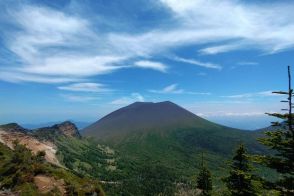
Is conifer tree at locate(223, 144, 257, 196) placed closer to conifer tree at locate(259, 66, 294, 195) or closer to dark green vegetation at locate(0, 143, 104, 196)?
conifer tree at locate(259, 66, 294, 195)

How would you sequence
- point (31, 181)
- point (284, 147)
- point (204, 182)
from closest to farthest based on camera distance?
point (284, 147) → point (31, 181) → point (204, 182)

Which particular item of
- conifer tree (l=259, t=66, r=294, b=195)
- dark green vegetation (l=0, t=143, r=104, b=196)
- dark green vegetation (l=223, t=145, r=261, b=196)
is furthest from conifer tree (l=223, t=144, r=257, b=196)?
dark green vegetation (l=0, t=143, r=104, b=196)

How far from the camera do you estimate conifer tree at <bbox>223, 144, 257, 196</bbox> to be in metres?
36.5

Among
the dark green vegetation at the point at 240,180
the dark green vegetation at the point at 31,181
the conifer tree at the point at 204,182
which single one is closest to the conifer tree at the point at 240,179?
the dark green vegetation at the point at 240,180

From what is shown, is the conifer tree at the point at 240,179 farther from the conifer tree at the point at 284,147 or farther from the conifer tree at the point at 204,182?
the conifer tree at the point at 204,182

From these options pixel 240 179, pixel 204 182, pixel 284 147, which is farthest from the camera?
pixel 204 182

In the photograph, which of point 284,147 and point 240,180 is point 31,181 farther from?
point 284,147

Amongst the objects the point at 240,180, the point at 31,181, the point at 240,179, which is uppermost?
the point at 240,179

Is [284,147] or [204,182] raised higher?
[284,147]

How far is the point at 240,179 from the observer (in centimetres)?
3747

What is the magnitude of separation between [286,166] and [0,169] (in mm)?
42258

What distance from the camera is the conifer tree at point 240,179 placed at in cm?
3652

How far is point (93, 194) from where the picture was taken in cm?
4503

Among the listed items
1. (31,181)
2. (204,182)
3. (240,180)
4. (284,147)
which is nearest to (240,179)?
(240,180)
